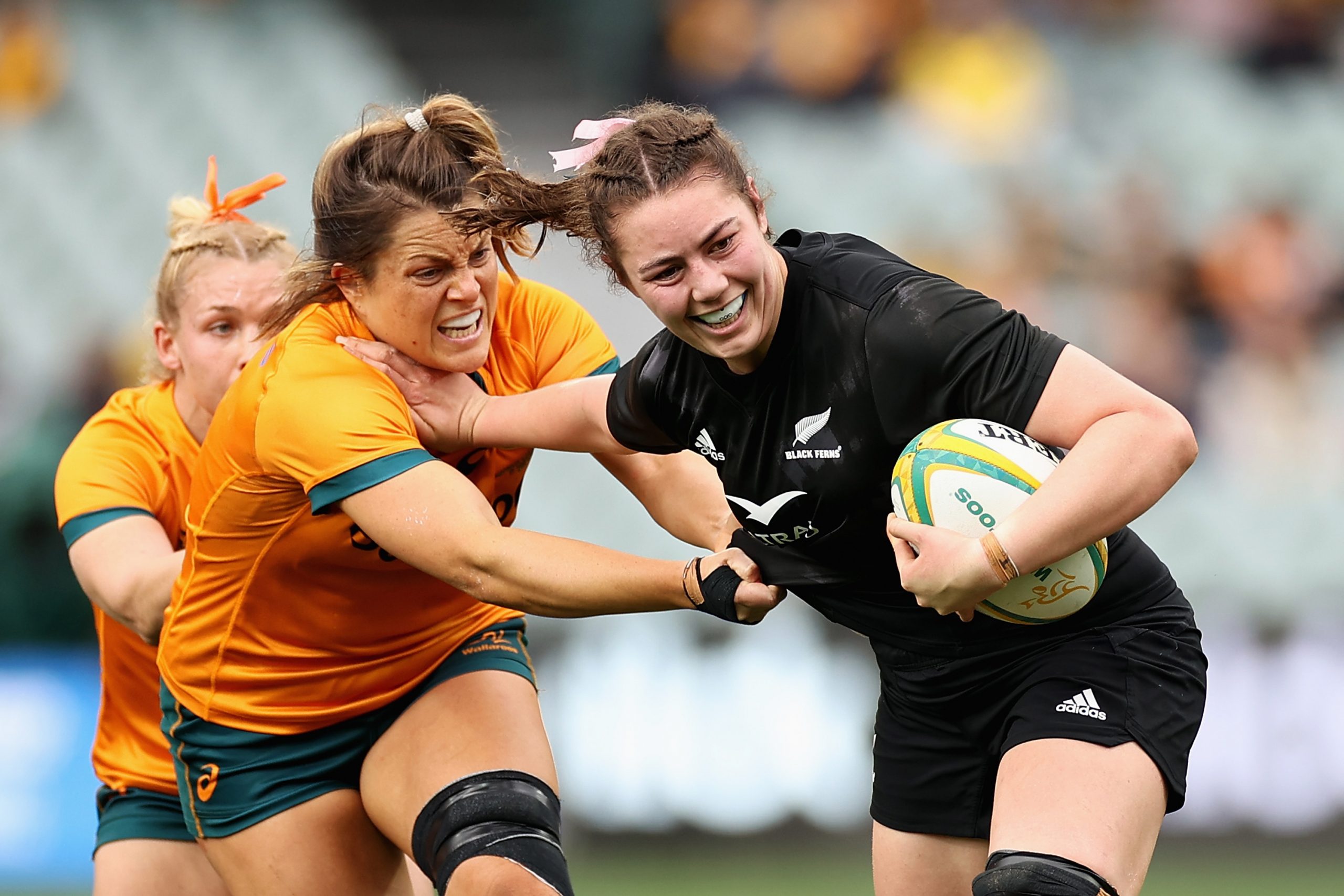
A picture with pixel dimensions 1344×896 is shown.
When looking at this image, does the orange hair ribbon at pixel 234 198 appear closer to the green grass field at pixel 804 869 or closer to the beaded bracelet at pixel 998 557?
the beaded bracelet at pixel 998 557

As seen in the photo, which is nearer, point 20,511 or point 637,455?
point 637,455

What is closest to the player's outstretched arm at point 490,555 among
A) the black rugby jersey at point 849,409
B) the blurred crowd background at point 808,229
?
the black rugby jersey at point 849,409

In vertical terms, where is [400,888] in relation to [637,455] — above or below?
below

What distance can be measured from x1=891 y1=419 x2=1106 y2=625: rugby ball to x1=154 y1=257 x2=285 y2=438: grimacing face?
222 cm

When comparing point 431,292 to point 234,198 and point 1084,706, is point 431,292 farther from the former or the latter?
point 1084,706

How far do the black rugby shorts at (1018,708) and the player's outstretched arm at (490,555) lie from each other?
707 mm

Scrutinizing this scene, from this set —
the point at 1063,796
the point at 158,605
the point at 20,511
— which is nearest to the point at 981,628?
the point at 1063,796

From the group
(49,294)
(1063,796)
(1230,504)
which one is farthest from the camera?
(49,294)

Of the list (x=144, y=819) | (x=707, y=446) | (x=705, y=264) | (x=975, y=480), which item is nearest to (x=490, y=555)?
(x=707, y=446)

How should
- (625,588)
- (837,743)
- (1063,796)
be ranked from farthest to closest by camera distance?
(837,743)
(625,588)
(1063,796)

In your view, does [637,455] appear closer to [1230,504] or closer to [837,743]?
[837,743]

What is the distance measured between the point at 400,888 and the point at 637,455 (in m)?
1.35

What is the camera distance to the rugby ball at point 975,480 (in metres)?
3.32

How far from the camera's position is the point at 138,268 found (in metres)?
10.6
